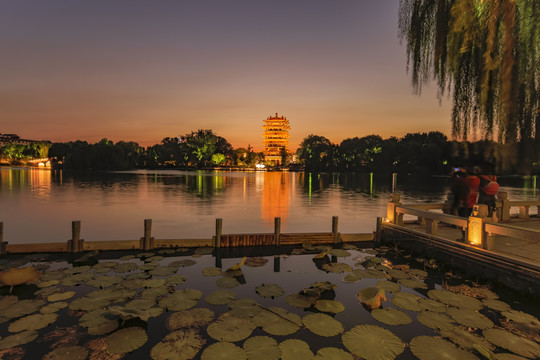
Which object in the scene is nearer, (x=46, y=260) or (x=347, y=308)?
(x=347, y=308)

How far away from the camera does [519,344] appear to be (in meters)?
5.24

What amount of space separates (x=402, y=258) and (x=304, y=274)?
12.5ft

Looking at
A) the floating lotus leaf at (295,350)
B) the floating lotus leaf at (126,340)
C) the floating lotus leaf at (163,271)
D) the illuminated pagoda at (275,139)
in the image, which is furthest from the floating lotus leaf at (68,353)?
the illuminated pagoda at (275,139)

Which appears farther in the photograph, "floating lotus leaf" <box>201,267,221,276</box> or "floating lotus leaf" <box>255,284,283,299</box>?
"floating lotus leaf" <box>201,267,221,276</box>

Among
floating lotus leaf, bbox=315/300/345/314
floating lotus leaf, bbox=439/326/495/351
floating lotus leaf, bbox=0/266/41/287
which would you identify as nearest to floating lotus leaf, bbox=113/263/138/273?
floating lotus leaf, bbox=0/266/41/287

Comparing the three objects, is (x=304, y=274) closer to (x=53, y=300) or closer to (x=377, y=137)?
(x=53, y=300)

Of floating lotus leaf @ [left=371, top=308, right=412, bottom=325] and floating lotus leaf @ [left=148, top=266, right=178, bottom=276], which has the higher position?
floating lotus leaf @ [left=148, top=266, right=178, bottom=276]

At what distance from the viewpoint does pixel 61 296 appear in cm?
688

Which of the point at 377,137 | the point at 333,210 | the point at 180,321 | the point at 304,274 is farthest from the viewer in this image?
the point at 377,137

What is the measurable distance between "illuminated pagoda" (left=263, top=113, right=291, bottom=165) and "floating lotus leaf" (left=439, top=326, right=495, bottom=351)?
470 feet

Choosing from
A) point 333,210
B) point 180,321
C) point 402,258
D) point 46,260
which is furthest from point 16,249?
point 333,210

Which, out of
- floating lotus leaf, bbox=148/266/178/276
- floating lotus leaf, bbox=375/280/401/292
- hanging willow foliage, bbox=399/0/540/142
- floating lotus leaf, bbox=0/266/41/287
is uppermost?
hanging willow foliage, bbox=399/0/540/142

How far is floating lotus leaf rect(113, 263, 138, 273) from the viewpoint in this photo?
8.86 m

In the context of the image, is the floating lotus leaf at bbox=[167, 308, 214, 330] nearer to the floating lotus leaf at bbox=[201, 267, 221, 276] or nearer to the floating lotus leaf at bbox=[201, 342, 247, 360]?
the floating lotus leaf at bbox=[201, 342, 247, 360]
